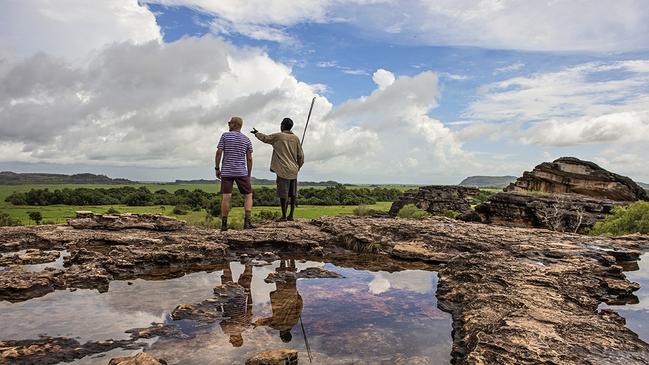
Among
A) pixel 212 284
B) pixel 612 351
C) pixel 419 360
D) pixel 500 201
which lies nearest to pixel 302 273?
pixel 212 284

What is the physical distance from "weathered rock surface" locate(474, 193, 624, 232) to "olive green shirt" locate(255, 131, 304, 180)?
18.9 m

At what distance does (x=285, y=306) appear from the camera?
5977mm

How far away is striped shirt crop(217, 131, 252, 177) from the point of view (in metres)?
11.4

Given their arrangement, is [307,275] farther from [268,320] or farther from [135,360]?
[135,360]

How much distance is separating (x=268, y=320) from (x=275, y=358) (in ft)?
4.47

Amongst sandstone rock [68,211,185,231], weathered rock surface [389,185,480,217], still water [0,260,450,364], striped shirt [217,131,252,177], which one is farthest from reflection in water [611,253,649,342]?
weathered rock surface [389,185,480,217]

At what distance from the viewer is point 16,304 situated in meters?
5.66

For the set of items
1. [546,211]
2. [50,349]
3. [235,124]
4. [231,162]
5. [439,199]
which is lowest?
[50,349]

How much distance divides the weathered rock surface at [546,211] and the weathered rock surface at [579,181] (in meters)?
7.15

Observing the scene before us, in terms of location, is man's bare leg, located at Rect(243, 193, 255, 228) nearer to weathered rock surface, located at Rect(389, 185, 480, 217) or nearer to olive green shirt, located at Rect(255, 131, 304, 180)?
olive green shirt, located at Rect(255, 131, 304, 180)

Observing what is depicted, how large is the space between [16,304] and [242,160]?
665 centimetres

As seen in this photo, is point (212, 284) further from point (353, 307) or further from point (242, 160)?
point (242, 160)

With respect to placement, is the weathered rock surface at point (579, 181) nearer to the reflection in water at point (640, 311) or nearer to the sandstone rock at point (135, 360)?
the reflection in water at point (640, 311)

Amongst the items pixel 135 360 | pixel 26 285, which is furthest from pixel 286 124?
pixel 135 360
